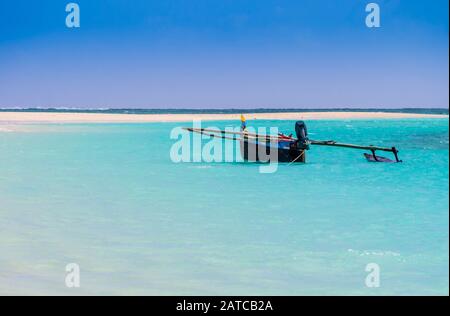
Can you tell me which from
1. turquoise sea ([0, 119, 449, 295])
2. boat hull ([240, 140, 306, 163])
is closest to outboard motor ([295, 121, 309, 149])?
boat hull ([240, 140, 306, 163])

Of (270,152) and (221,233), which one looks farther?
(270,152)

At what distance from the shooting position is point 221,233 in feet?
30.4

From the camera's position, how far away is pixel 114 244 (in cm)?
838

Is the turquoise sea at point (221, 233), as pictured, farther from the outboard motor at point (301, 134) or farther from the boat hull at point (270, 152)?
the boat hull at point (270, 152)

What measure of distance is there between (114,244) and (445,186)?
1092 cm

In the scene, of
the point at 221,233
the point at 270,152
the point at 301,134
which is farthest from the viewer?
the point at 270,152

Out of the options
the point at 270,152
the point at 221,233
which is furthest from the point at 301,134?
the point at 221,233

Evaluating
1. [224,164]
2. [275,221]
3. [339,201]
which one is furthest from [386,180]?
[275,221]

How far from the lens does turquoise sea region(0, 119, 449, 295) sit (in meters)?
6.75

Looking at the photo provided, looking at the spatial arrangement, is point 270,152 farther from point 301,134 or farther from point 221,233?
point 221,233

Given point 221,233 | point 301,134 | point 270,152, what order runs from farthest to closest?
Answer: point 270,152 < point 301,134 < point 221,233

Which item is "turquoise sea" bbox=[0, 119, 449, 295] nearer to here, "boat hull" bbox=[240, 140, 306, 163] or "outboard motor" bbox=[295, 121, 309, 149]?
"outboard motor" bbox=[295, 121, 309, 149]

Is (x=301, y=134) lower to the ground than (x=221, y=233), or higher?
higher
